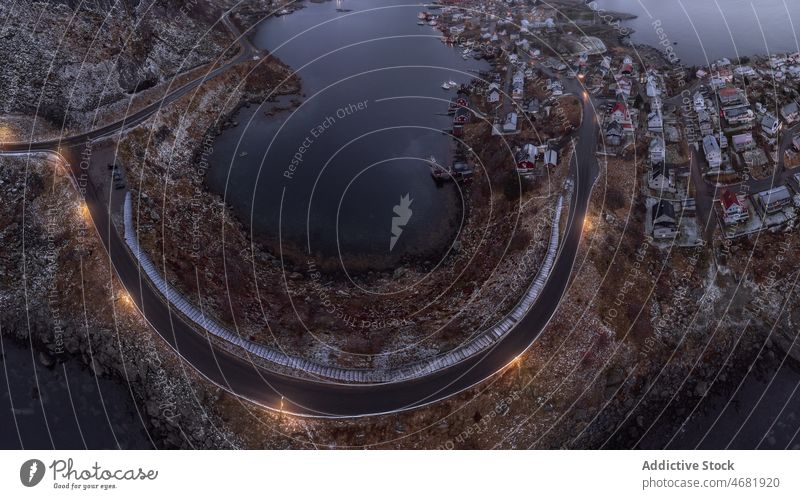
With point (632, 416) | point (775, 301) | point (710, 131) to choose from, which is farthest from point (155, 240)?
point (710, 131)

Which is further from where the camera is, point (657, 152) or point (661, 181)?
point (657, 152)

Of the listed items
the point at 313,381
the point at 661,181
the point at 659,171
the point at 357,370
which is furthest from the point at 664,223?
the point at 313,381

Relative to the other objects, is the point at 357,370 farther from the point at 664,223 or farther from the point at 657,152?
the point at 657,152

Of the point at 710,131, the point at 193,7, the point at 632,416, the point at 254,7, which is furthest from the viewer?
the point at 254,7

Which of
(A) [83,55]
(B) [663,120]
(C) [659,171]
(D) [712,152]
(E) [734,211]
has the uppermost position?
(B) [663,120]

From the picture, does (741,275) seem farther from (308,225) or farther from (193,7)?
(193,7)

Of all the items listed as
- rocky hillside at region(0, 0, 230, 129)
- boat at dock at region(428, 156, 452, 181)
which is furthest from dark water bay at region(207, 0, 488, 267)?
rocky hillside at region(0, 0, 230, 129)

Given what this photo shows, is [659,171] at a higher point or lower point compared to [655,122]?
lower

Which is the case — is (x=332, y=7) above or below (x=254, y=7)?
above
